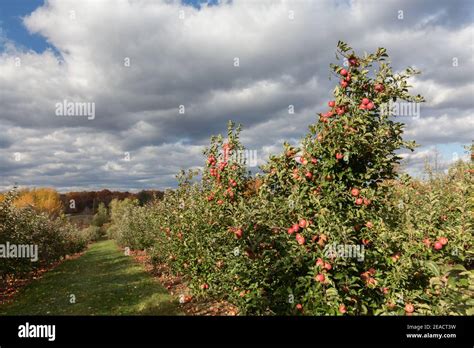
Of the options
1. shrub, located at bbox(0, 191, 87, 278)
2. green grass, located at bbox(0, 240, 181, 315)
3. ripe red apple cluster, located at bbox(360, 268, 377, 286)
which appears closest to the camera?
ripe red apple cluster, located at bbox(360, 268, 377, 286)

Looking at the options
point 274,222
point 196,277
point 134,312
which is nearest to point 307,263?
point 274,222

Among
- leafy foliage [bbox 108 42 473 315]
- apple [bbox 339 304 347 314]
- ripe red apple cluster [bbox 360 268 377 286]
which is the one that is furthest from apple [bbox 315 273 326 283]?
ripe red apple cluster [bbox 360 268 377 286]

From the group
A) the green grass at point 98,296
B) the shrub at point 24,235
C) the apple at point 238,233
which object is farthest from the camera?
the shrub at point 24,235

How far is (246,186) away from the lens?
8.17 metres

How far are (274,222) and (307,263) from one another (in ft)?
2.55

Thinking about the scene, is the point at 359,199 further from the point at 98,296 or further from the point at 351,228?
the point at 98,296

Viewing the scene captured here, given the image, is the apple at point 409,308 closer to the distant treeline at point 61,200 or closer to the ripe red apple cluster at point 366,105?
the ripe red apple cluster at point 366,105

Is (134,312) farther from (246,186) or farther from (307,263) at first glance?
(307,263)

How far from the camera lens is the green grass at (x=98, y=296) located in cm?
1031

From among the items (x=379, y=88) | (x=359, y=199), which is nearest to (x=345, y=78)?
(x=379, y=88)

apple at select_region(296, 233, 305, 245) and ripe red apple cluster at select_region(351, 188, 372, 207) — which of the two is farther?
ripe red apple cluster at select_region(351, 188, 372, 207)

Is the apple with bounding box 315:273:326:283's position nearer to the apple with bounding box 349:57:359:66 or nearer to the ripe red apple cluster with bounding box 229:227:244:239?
the ripe red apple cluster with bounding box 229:227:244:239

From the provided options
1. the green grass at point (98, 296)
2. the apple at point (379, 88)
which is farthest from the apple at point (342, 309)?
the green grass at point (98, 296)

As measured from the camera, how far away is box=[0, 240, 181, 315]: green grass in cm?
1031
